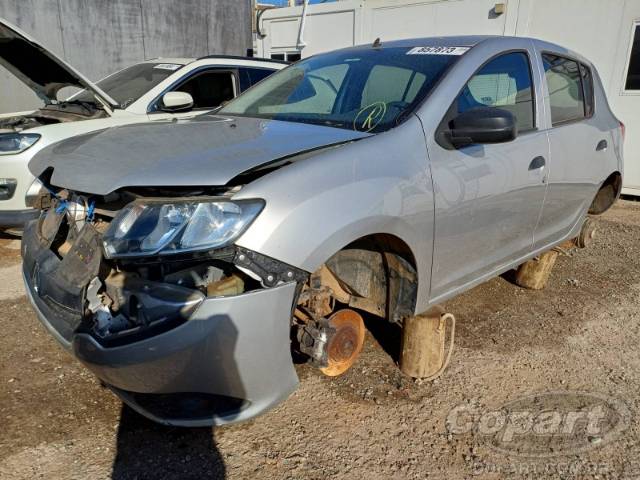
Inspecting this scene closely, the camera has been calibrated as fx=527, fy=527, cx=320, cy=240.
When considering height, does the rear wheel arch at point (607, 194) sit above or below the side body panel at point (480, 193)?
below

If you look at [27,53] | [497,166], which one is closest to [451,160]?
[497,166]

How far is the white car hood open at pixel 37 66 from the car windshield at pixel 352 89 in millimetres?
1642

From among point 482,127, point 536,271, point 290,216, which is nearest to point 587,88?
point 536,271

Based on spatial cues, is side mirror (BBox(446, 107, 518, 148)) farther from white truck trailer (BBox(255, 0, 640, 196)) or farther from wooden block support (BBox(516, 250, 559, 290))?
white truck trailer (BBox(255, 0, 640, 196))

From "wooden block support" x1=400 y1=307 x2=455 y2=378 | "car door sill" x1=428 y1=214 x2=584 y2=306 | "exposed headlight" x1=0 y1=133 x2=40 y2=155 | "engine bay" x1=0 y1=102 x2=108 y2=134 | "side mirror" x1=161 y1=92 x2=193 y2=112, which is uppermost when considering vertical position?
"side mirror" x1=161 y1=92 x2=193 y2=112

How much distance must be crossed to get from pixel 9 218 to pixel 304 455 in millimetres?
3161

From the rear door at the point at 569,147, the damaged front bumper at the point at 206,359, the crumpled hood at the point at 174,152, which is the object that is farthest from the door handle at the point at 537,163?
the damaged front bumper at the point at 206,359

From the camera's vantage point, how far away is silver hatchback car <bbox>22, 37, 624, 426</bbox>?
186 centimetres

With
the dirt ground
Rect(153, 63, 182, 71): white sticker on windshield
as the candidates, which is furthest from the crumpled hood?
Rect(153, 63, 182, 71): white sticker on windshield

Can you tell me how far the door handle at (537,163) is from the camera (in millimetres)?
3033

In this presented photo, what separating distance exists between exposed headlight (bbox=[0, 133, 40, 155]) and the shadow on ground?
2657 mm

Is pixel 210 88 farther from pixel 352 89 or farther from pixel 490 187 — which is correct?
pixel 490 187

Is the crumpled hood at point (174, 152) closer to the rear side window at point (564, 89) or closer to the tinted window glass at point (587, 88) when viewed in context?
the rear side window at point (564, 89)

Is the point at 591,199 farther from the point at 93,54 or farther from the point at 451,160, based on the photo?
the point at 93,54
